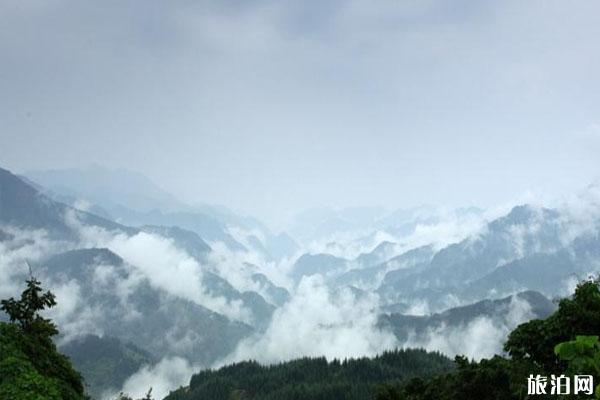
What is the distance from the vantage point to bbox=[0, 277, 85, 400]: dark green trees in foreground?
30.8 meters

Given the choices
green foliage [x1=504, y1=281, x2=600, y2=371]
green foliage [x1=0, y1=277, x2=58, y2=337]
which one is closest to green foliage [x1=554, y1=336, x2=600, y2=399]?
green foliage [x1=504, y1=281, x2=600, y2=371]

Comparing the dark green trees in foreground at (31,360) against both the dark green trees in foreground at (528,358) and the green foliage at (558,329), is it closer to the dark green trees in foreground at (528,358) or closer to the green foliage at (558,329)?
the dark green trees in foreground at (528,358)

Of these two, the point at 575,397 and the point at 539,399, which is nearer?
the point at 575,397

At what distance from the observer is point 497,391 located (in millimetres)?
48156

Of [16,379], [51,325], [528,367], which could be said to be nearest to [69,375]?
[51,325]

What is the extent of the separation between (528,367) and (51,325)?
4235 centimetres

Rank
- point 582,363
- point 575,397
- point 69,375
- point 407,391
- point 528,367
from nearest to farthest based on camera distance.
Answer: point 582,363 → point 575,397 → point 69,375 → point 528,367 → point 407,391

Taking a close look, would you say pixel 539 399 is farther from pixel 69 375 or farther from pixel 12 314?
pixel 12 314

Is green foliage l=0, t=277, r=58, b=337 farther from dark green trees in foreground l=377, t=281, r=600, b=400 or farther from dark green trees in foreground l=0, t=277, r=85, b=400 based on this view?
dark green trees in foreground l=377, t=281, r=600, b=400

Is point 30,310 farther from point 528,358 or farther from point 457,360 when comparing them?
point 528,358

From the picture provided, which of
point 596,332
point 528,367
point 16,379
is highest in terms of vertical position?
point 596,332

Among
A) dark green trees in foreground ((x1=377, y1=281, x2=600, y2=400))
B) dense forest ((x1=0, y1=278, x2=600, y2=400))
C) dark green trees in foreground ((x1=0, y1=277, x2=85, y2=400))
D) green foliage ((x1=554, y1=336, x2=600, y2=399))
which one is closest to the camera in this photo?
green foliage ((x1=554, y1=336, x2=600, y2=399))

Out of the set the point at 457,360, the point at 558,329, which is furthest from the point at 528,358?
the point at 457,360

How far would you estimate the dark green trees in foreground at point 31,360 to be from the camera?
30.8 metres
